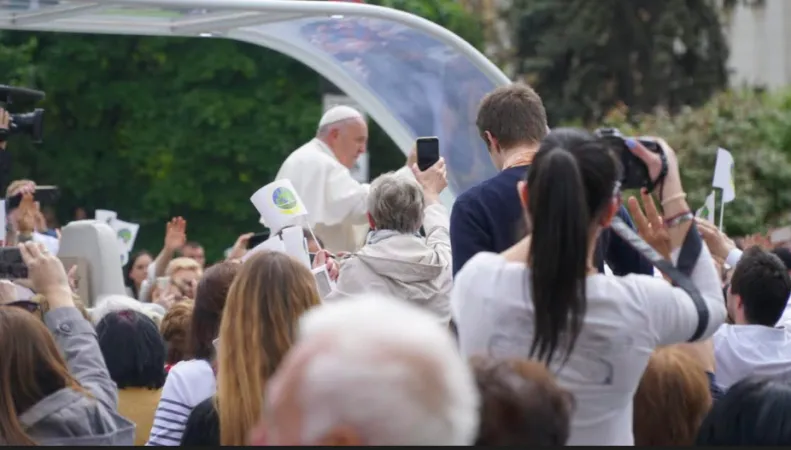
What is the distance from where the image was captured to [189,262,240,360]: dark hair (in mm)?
5137

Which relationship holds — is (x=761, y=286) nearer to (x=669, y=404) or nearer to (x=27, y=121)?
(x=669, y=404)

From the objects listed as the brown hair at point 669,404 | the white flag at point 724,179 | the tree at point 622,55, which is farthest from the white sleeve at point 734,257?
the tree at point 622,55

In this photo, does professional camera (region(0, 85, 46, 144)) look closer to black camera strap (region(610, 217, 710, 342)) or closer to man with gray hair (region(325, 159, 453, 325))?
man with gray hair (region(325, 159, 453, 325))

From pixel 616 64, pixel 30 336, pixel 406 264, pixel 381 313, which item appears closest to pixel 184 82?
pixel 616 64

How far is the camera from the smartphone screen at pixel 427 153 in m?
6.40

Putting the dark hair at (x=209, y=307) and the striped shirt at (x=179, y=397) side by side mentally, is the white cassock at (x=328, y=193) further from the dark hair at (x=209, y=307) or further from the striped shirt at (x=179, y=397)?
the striped shirt at (x=179, y=397)

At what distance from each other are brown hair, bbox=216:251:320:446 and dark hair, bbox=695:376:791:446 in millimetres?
1165

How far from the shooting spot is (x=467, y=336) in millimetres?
3723

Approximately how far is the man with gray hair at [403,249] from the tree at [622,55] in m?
25.3

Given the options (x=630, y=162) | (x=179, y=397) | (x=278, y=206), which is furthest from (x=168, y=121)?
(x=630, y=162)

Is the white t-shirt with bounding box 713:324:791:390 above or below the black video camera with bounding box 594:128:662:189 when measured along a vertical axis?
below

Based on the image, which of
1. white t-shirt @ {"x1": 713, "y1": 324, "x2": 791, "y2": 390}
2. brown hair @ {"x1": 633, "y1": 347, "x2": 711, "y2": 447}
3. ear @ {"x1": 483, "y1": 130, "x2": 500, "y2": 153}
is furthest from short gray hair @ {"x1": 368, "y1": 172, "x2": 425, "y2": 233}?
brown hair @ {"x1": 633, "y1": 347, "x2": 711, "y2": 447}

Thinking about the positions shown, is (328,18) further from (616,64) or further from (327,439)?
(616,64)

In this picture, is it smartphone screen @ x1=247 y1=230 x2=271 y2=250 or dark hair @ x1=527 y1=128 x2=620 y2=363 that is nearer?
dark hair @ x1=527 y1=128 x2=620 y2=363
